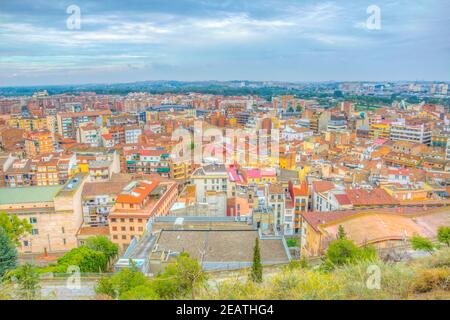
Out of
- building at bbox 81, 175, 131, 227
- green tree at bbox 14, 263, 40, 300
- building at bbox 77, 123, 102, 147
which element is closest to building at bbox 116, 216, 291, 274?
green tree at bbox 14, 263, 40, 300

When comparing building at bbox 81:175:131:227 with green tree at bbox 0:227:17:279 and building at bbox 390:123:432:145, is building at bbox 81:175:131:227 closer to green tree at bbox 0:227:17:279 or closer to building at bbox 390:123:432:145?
green tree at bbox 0:227:17:279

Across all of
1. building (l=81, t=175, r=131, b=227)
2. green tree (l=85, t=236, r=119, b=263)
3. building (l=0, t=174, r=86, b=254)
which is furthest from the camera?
building (l=81, t=175, r=131, b=227)

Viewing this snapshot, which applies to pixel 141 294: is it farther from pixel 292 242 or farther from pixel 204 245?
pixel 292 242

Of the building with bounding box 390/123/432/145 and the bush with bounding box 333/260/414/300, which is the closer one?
the bush with bounding box 333/260/414/300

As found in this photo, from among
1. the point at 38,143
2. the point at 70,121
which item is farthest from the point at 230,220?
the point at 70,121

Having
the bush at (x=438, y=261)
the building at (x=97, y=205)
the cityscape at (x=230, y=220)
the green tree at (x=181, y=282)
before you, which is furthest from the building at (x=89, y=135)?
the bush at (x=438, y=261)
